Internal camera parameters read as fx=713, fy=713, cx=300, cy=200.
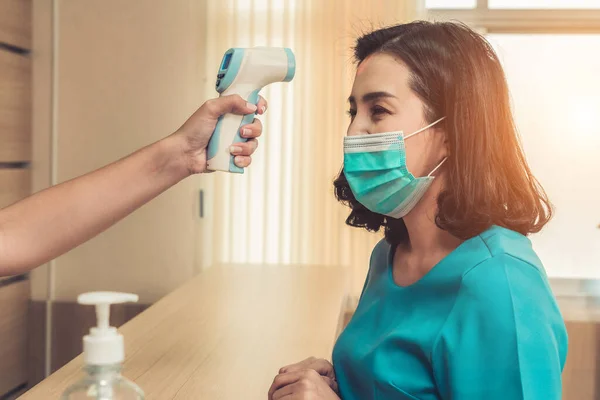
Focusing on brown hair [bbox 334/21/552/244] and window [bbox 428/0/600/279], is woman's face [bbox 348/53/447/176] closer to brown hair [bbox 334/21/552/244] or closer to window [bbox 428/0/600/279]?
brown hair [bbox 334/21/552/244]

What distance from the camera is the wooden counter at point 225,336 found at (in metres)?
1.47

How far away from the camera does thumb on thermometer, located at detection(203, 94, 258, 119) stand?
1.36 metres

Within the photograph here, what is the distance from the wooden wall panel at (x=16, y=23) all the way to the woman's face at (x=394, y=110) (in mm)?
2495

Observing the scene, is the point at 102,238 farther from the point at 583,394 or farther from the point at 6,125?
the point at 583,394

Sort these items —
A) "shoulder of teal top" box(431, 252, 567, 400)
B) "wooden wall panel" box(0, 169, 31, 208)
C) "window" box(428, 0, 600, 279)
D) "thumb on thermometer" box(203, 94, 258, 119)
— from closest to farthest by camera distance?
"shoulder of teal top" box(431, 252, 567, 400) < "thumb on thermometer" box(203, 94, 258, 119) < "wooden wall panel" box(0, 169, 31, 208) < "window" box(428, 0, 600, 279)

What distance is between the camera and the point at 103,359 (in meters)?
0.73

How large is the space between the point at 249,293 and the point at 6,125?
5.11 feet

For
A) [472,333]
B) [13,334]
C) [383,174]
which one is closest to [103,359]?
[472,333]

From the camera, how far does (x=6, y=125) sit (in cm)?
332

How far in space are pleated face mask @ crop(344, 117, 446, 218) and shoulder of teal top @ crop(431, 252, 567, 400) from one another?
24 centimetres

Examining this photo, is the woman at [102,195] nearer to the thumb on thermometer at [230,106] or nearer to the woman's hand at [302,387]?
the thumb on thermometer at [230,106]

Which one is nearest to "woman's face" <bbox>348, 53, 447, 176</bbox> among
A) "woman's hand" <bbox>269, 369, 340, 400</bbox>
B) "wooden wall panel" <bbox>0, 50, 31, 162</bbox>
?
"woman's hand" <bbox>269, 369, 340, 400</bbox>

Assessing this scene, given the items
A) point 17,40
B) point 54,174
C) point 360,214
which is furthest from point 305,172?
point 360,214

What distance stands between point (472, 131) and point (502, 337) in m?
0.37
